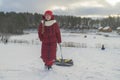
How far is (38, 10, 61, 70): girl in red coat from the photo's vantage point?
7.81m

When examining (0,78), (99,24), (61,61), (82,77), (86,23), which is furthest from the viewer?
(99,24)

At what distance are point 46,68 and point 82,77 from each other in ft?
4.69

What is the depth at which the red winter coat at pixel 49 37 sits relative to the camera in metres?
7.81

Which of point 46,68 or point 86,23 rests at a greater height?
point 46,68

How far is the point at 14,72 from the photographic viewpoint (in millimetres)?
7098

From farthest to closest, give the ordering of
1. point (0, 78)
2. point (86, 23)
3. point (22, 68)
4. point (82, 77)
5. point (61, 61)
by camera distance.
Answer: point (86, 23), point (61, 61), point (22, 68), point (82, 77), point (0, 78)

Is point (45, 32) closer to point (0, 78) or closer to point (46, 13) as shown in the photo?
point (46, 13)

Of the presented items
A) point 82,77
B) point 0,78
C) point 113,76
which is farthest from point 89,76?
point 0,78

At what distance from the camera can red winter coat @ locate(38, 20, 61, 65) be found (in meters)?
7.81

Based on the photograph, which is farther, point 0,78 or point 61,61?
point 61,61

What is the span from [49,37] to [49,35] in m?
0.06

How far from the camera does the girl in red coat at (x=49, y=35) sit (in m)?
7.81

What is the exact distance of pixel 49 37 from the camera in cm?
786

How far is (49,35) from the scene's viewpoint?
7.85 meters
